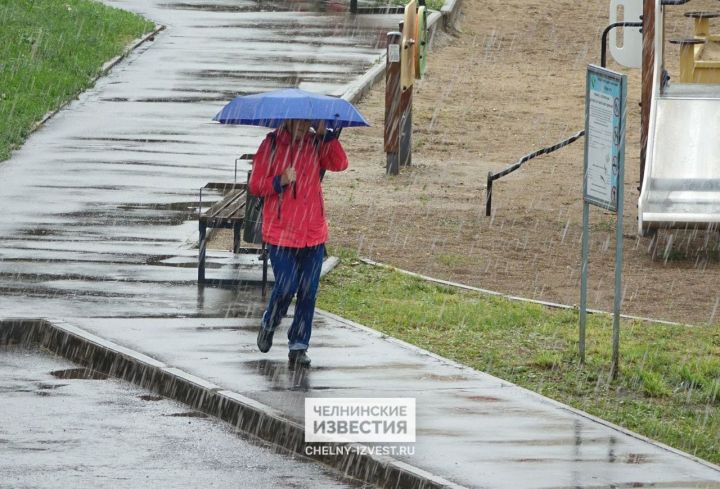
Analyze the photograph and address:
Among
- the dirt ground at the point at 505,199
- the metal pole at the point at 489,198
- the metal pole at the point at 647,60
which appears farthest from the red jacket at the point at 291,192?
A: the metal pole at the point at 647,60

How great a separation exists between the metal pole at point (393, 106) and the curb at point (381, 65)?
128 inches

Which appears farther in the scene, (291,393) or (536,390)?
(536,390)

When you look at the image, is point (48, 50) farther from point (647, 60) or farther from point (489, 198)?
point (647, 60)

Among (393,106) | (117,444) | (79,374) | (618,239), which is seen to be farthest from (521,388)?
(393,106)

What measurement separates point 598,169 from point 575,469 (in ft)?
11.6

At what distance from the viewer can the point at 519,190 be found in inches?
844

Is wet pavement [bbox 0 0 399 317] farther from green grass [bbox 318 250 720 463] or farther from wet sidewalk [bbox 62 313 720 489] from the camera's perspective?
green grass [bbox 318 250 720 463]

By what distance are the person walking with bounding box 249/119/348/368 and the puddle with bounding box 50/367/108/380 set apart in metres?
1.37

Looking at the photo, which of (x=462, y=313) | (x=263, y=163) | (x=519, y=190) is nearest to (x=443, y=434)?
(x=263, y=163)

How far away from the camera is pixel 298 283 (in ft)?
36.2

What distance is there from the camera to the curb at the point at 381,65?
26.7 m

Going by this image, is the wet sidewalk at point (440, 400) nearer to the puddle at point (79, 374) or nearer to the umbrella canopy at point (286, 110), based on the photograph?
the puddle at point (79, 374)

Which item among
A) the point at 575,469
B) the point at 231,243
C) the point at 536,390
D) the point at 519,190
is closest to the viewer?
the point at 575,469

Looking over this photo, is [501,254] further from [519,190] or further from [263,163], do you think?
[263,163]
